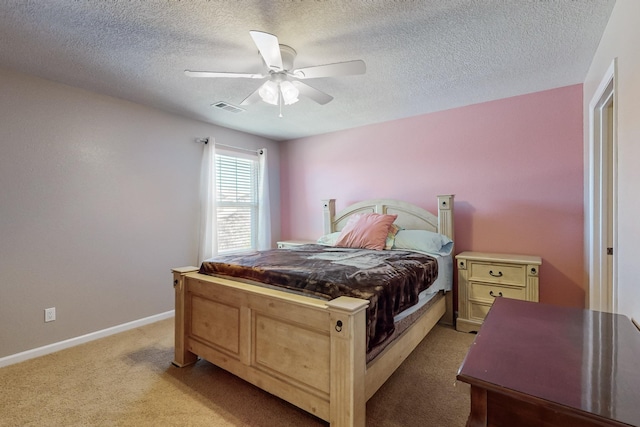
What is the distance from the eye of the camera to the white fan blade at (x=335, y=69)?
1849mm

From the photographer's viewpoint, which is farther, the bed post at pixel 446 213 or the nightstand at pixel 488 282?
the bed post at pixel 446 213

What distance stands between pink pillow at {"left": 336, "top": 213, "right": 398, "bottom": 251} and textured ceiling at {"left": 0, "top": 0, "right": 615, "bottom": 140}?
1284 mm

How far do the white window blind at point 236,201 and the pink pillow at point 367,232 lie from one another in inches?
63.2

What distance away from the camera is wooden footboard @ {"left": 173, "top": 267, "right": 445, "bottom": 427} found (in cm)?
144

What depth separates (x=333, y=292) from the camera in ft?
5.48

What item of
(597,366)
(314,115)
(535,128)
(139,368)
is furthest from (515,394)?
(314,115)

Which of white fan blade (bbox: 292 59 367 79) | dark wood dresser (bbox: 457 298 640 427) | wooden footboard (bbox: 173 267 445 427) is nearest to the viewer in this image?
dark wood dresser (bbox: 457 298 640 427)

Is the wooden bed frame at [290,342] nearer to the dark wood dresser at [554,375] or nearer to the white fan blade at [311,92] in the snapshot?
the dark wood dresser at [554,375]

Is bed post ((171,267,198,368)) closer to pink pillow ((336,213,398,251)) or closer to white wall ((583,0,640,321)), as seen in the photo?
pink pillow ((336,213,398,251))

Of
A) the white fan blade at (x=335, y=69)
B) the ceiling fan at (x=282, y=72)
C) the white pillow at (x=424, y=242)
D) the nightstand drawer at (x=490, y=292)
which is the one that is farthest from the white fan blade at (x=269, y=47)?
the nightstand drawer at (x=490, y=292)

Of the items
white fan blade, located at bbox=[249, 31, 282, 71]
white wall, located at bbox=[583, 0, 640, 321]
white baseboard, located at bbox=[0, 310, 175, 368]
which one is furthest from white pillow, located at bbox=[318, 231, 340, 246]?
white wall, located at bbox=[583, 0, 640, 321]

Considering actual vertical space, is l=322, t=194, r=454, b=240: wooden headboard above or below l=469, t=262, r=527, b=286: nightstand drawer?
above

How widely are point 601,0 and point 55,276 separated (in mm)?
4368

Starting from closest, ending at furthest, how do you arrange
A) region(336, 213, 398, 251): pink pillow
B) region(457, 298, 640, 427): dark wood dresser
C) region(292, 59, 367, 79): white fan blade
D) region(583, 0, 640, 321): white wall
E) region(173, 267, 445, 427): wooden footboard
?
region(457, 298, 640, 427): dark wood dresser < region(583, 0, 640, 321): white wall < region(173, 267, 445, 427): wooden footboard < region(292, 59, 367, 79): white fan blade < region(336, 213, 398, 251): pink pillow
